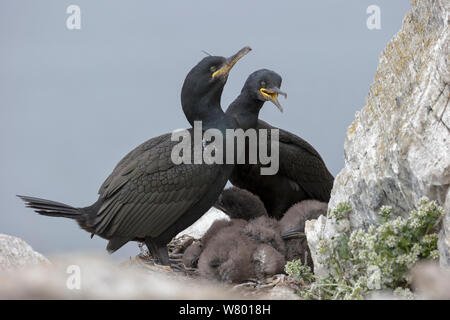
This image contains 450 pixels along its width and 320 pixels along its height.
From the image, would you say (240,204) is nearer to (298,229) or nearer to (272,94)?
(298,229)

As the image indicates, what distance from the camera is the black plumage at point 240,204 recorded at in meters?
6.47

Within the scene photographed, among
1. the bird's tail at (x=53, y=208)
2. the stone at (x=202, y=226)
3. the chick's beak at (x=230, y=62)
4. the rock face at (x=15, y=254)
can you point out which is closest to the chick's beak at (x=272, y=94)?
the chick's beak at (x=230, y=62)

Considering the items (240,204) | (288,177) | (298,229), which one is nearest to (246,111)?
(288,177)

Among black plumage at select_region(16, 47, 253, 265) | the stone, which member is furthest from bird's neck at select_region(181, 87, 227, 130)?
the stone

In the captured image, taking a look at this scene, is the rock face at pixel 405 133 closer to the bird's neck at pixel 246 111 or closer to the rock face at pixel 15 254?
the bird's neck at pixel 246 111

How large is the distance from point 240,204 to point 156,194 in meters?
1.13

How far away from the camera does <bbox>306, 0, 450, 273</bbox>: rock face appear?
160 inches

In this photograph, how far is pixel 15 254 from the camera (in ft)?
17.0

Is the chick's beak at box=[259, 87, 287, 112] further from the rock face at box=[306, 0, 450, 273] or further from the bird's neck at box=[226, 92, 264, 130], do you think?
the rock face at box=[306, 0, 450, 273]

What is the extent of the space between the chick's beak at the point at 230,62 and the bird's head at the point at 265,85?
0.52 metres

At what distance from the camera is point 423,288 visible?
3680mm

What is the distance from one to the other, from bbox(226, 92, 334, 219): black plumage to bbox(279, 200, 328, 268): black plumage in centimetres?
91

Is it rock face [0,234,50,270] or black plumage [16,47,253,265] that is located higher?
black plumage [16,47,253,265]

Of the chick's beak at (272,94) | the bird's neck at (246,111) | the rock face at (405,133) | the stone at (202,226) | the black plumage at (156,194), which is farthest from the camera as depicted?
the stone at (202,226)
